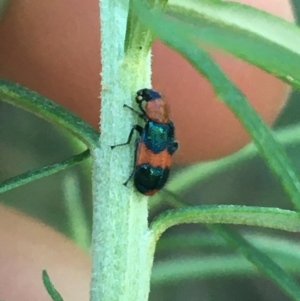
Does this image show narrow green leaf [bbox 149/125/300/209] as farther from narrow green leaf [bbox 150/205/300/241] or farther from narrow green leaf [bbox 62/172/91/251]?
narrow green leaf [bbox 150/205/300/241]

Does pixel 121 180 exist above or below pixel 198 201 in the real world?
below

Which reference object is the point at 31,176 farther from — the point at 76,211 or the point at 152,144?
the point at 76,211

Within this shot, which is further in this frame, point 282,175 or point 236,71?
point 236,71

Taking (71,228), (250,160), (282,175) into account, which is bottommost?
(282,175)

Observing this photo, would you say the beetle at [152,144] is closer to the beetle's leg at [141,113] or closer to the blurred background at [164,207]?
the beetle's leg at [141,113]

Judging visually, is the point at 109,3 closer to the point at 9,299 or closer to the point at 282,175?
the point at 282,175

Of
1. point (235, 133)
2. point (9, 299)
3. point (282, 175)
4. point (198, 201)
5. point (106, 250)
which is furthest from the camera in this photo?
point (198, 201)

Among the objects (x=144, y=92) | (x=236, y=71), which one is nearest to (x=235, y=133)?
(x=236, y=71)

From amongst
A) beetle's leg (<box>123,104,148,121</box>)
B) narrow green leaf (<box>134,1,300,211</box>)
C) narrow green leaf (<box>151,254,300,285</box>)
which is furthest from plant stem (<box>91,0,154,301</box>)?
narrow green leaf (<box>151,254,300,285</box>)

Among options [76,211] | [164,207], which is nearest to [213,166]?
[164,207]

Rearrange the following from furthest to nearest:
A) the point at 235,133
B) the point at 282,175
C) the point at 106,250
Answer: the point at 235,133, the point at 106,250, the point at 282,175
